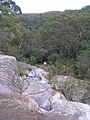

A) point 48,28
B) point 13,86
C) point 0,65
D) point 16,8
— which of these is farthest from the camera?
point 16,8

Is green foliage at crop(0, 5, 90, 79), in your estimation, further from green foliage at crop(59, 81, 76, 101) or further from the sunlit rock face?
the sunlit rock face

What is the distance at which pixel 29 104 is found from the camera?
4137 mm

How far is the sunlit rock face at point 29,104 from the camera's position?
12.8 ft

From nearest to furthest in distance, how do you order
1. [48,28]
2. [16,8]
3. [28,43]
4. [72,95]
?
[72,95] < [28,43] < [48,28] < [16,8]

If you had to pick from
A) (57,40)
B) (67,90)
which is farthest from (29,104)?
(57,40)

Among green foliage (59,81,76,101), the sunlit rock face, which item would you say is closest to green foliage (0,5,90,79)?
green foliage (59,81,76,101)

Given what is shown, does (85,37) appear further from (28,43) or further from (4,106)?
(4,106)

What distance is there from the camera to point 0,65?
577 centimetres

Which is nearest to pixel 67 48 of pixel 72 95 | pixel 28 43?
pixel 28 43

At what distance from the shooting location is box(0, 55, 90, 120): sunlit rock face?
390cm

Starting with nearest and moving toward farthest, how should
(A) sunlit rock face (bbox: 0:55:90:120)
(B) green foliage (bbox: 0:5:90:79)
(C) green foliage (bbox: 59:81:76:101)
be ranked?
1. (A) sunlit rock face (bbox: 0:55:90:120)
2. (C) green foliage (bbox: 59:81:76:101)
3. (B) green foliage (bbox: 0:5:90:79)

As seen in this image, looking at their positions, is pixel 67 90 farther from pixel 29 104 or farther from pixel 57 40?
pixel 57 40

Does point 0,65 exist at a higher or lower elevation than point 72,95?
higher

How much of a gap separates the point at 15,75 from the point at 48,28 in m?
17.8
